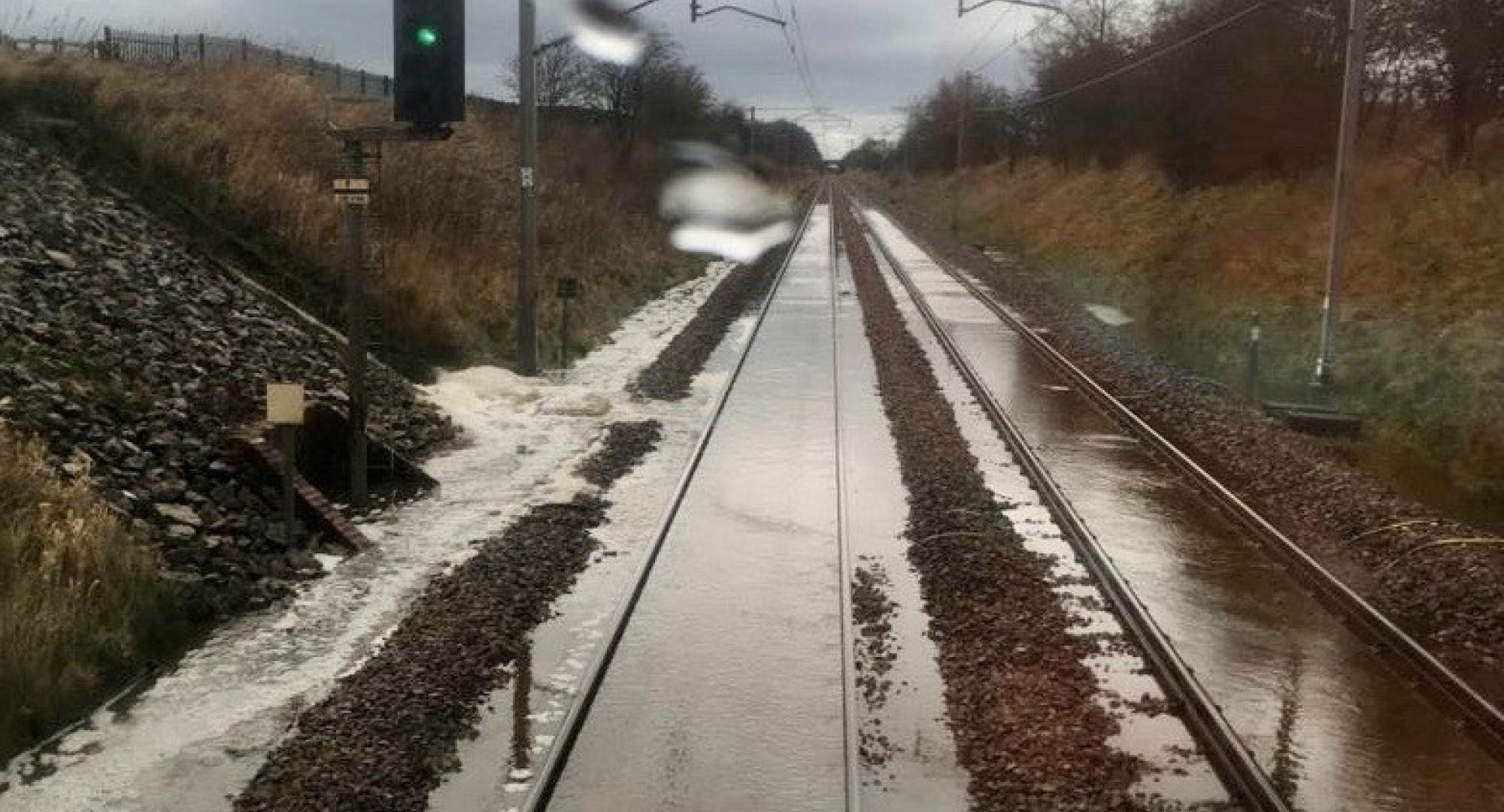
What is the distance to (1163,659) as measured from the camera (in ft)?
26.3

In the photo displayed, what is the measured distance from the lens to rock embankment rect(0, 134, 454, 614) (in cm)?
927

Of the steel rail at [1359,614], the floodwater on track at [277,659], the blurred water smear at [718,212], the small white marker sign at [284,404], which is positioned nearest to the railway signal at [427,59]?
the small white marker sign at [284,404]

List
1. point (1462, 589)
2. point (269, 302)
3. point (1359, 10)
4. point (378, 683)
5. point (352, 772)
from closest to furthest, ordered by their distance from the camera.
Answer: point (352, 772), point (378, 683), point (1462, 589), point (269, 302), point (1359, 10)

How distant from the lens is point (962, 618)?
880 cm

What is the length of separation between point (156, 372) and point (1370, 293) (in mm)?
18979

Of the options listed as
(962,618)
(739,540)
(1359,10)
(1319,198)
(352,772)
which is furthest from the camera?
(1319,198)

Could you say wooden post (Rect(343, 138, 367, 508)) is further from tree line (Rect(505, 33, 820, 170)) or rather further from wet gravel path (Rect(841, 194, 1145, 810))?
tree line (Rect(505, 33, 820, 170))

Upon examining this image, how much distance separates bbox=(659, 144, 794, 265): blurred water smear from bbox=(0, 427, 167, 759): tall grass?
35.1 m

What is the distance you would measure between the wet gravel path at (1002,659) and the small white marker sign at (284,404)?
5014mm

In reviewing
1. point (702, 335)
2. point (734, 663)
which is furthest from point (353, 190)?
point (702, 335)

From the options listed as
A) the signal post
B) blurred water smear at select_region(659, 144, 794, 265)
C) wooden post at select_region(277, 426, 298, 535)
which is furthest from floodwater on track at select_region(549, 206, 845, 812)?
blurred water smear at select_region(659, 144, 794, 265)

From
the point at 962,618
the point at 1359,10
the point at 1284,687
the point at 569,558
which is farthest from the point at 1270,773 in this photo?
the point at 1359,10

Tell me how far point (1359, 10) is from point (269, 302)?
14.8m

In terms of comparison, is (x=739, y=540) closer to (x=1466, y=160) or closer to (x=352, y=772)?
(x=352, y=772)
